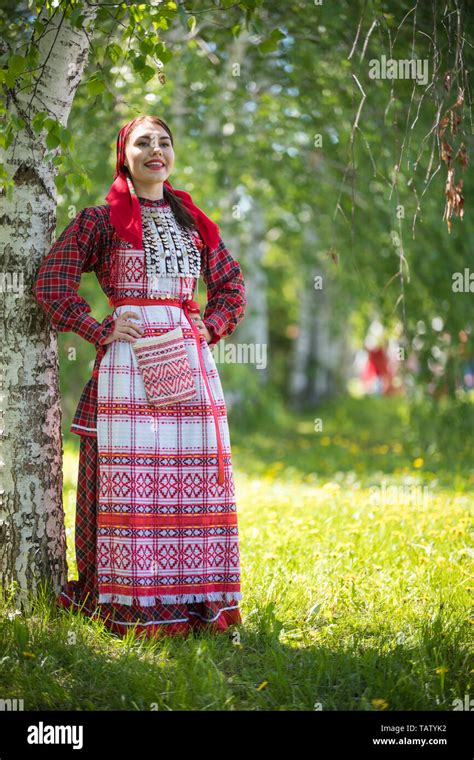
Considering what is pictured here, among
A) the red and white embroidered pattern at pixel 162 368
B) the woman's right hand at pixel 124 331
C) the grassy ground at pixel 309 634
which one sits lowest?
the grassy ground at pixel 309 634

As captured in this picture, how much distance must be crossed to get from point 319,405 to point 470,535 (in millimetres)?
10745

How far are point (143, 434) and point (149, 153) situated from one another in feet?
3.76

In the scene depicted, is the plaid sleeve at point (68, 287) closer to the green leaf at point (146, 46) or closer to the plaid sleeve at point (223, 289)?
the plaid sleeve at point (223, 289)

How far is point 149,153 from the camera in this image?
3244 millimetres

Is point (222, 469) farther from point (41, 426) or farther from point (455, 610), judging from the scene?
point (455, 610)

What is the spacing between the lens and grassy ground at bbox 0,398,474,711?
8.80ft

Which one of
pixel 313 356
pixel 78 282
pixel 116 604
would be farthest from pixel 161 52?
pixel 313 356

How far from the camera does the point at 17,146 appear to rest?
3219 millimetres

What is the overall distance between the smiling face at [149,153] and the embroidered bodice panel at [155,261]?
0.12 meters

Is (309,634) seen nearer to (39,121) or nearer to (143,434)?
(143,434)

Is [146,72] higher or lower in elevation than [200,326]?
higher

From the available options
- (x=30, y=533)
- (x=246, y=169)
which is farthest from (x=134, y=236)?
(x=246, y=169)

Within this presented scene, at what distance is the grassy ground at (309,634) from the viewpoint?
2.68m

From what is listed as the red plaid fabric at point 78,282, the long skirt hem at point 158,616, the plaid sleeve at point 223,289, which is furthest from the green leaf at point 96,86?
the long skirt hem at point 158,616
